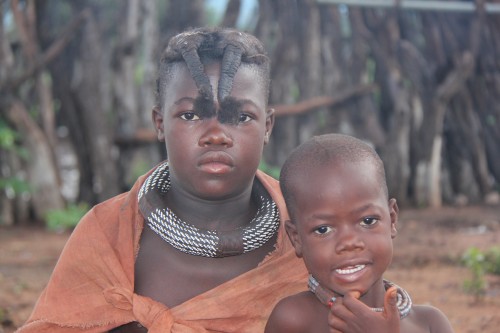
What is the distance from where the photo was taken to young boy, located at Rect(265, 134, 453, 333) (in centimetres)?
245

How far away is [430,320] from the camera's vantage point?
2602mm

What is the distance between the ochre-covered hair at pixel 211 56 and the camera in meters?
2.79

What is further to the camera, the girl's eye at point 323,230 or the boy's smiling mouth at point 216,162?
the boy's smiling mouth at point 216,162

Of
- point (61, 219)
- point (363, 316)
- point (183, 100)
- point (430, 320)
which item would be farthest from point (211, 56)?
point (61, 219)

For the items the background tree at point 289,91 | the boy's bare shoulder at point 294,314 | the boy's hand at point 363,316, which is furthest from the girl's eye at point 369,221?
the background tree at point 289,91

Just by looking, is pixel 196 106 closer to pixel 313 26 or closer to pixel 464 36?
pixel 313 26

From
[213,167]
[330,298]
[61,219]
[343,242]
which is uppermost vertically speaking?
[213,167]

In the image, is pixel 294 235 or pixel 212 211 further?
pixel 212 211

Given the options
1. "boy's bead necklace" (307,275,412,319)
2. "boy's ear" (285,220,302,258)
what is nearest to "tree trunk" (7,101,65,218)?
"boy's ear" (285,220,302,258)

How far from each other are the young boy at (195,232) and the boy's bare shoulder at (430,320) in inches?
19.9

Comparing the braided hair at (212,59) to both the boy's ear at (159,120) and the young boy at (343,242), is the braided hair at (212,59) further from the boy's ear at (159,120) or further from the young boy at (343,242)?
the young boy at (343,242)

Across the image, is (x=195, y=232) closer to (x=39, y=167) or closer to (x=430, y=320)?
(x=430, y=320)

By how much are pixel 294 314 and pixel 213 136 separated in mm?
648

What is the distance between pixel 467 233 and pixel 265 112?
441 centimetres
